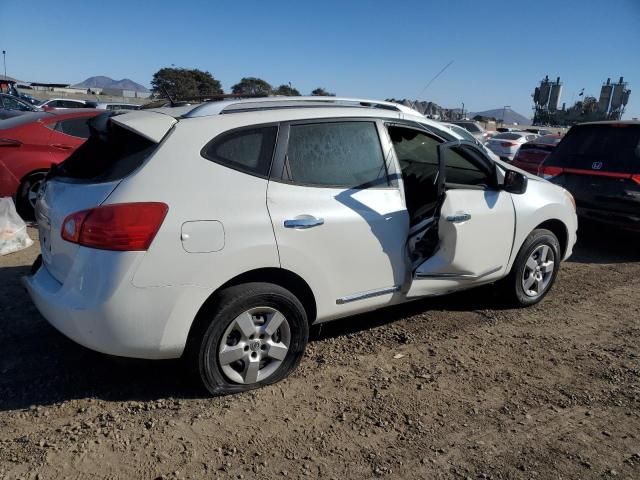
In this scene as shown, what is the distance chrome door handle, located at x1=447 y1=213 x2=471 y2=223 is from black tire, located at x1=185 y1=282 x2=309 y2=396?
4.40 ft

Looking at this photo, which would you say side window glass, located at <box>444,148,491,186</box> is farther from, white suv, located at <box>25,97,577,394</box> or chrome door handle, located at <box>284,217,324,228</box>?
chrome door handle, located at <box>284,217,324,228</box>

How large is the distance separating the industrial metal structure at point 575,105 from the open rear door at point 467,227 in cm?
7063

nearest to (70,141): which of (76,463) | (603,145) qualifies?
(76,463)

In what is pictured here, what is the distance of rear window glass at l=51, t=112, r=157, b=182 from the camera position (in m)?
2.90

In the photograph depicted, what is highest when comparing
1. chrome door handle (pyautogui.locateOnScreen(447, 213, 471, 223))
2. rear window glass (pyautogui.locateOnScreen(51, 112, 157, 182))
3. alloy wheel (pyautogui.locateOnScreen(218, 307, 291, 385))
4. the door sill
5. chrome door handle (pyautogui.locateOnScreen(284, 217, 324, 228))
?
rear window glass (pyautogui.locateOnScreen(51, 112, 157, 182))

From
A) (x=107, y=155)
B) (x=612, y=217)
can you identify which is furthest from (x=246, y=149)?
(x=612, y=217)

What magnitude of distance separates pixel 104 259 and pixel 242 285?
741 mm

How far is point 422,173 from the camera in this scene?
14.5 ft

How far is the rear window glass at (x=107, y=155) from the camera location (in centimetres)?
290

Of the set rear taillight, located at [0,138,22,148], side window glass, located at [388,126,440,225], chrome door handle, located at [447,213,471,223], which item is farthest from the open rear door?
rear taillight, located at [0,138,22,148]

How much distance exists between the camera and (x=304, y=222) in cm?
314

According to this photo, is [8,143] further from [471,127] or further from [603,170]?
[471,127]

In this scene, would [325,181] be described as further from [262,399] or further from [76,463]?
[76,463]

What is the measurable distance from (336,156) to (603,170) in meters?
4.70
